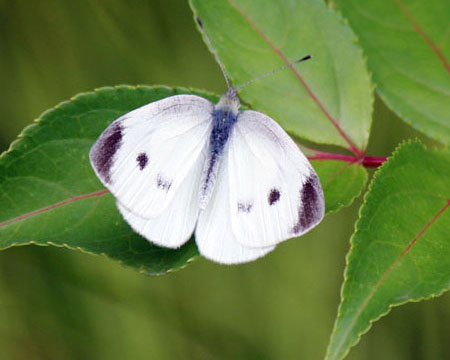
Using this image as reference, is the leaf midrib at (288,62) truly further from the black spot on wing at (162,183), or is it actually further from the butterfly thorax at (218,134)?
the black spot on wing at (162,183)

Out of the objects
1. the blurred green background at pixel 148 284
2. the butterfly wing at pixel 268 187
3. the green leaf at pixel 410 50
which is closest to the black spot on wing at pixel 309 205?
the butterfly wing at pixel 268 187

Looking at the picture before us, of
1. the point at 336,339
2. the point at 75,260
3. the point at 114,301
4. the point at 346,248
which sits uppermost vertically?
the point at 336,339

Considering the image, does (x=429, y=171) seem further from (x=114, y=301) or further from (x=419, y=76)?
(x=114, y=301)

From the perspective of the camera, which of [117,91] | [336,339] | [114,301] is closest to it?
Answer: [336,339]

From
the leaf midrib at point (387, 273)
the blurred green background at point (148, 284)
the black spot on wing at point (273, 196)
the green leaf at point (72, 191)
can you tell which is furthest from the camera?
the blurred green background at point (148, 284)

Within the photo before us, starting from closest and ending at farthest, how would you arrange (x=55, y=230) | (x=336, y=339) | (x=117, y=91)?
(x=336, y=339), (x=55, y=230), (x=117, y=91)

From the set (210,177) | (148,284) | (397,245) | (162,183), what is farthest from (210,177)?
(148,284)

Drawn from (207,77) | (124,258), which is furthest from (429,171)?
(207,77)

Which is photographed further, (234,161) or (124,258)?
(234,161)
